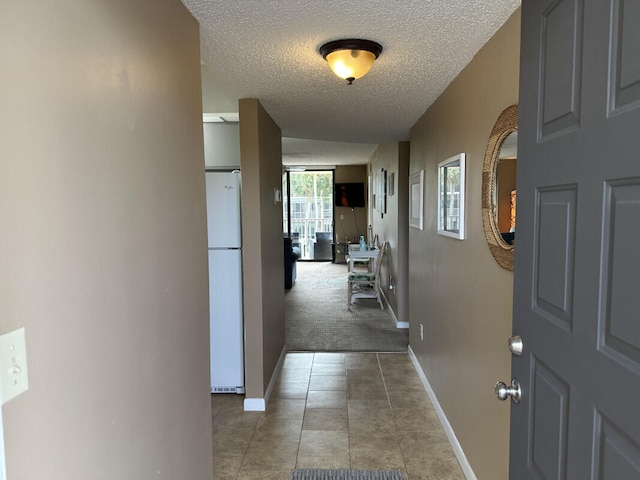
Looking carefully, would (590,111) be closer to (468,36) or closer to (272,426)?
(468,36)

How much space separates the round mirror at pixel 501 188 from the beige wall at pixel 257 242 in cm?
155

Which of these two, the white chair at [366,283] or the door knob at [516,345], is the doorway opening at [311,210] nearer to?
the white chair at [366,283]

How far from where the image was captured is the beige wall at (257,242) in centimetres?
280

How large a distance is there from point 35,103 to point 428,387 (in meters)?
3.12

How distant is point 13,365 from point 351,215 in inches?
384

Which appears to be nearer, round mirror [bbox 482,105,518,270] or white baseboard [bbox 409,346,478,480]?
round mirror [bbox 482,105,518,270]

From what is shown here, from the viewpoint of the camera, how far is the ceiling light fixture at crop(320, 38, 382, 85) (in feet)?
5.98

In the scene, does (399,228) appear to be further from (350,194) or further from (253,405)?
(350,194)

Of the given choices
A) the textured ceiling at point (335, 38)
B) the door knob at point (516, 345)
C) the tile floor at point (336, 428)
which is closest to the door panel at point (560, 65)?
the door knob at point (516, 345)

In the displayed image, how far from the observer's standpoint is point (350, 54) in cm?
183

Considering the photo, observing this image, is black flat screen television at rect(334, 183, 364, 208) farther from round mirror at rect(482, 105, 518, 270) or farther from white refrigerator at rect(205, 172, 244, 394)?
round mirror at rect(482, 105, 518, 270)

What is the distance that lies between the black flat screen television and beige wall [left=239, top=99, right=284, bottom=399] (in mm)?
6854

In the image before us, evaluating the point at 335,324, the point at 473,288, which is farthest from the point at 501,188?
the point at 335,324

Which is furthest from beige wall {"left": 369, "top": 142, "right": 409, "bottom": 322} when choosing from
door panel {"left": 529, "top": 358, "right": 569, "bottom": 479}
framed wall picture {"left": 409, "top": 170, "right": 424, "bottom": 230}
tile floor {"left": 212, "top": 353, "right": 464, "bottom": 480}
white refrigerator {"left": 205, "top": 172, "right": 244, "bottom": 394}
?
door panel {"left": 529, "top": 358, "right": 569, "bottom": 479}
